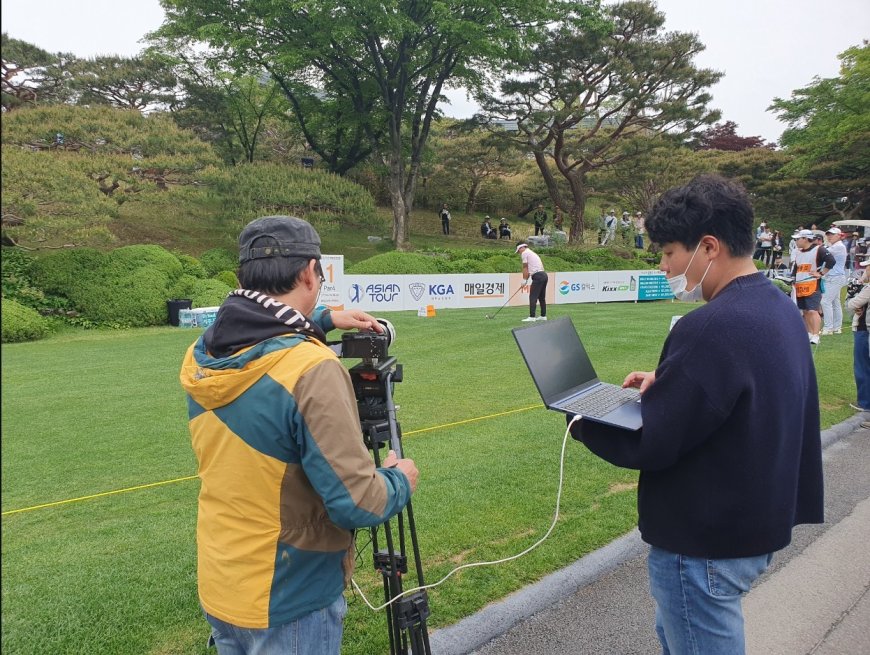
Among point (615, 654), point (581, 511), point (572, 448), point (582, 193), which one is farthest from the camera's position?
point (582, 193)

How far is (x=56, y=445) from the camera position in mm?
5414

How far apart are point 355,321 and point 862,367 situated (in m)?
6.64

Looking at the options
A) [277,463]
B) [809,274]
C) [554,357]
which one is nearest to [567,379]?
[554,357]

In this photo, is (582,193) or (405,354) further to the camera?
(582,193)

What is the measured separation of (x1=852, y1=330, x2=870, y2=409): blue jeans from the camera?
6.29 meters

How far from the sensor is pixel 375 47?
2275 cm

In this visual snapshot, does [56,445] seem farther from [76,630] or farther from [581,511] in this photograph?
[581,511]

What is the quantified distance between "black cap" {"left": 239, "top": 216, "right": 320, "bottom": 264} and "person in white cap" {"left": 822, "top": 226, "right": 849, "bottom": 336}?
11.9 meters

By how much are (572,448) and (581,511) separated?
123cm

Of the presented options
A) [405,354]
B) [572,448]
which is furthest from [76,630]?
[405,354]

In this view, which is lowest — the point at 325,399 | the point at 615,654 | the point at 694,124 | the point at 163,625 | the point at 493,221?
the point at 615,654

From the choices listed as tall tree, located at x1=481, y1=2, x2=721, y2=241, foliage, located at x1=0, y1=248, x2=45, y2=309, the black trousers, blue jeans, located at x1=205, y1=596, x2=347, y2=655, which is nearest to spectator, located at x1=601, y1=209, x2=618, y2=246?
tall tree, located at x1=481, y1=2, x2=721, y2=241

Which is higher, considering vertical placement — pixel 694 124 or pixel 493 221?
pixel 694 124

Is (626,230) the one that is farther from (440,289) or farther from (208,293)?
(208,293)
